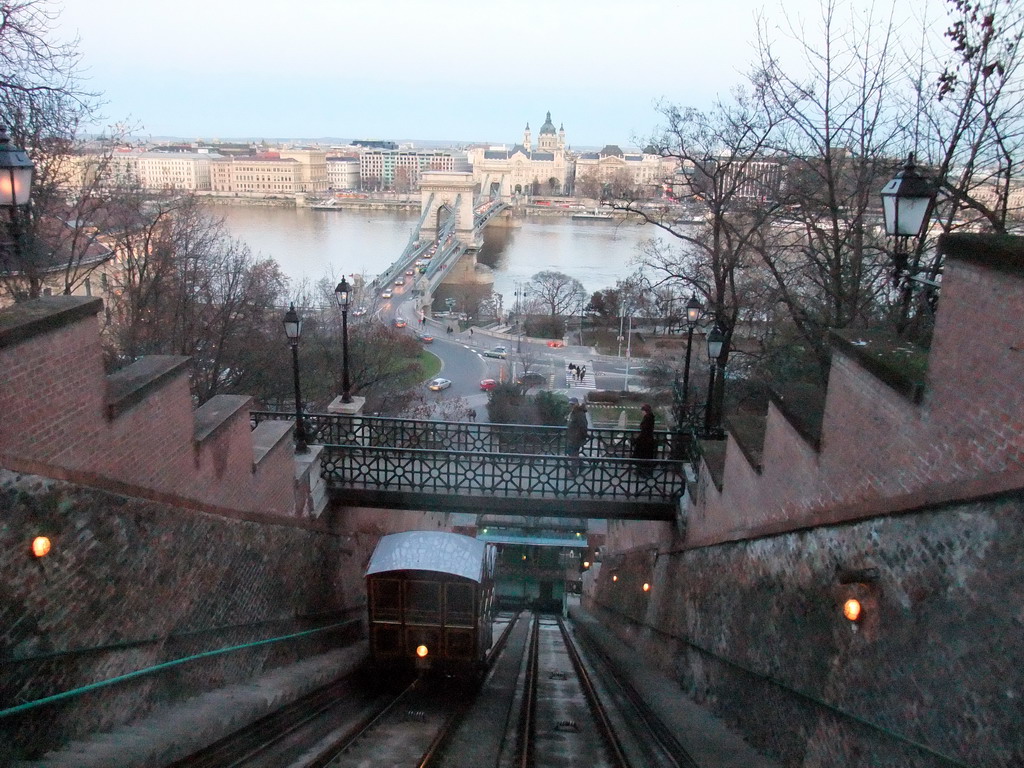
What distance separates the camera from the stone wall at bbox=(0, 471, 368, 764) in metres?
4.30

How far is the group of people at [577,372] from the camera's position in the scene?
120 feet

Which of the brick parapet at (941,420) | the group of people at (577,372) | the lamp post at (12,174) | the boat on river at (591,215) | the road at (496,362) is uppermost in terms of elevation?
the lamp post at (12,174)

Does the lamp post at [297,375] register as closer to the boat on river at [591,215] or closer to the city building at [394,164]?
the boat on river at [591,215]

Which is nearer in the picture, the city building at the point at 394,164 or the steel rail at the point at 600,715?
the steel rail at the point at 600,715

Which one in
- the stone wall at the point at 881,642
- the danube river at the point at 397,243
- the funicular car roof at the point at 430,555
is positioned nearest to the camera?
the stone wall at the point at 881,642

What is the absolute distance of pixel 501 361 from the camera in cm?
4241

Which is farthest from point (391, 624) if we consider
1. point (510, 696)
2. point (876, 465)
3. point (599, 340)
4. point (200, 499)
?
point (599, 340)

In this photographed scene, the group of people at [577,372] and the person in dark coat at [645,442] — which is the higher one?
the person in dark coat at [645,442]

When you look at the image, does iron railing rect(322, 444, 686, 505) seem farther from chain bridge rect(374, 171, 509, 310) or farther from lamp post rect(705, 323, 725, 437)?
chain bridge rect(374, 171, 509, 310)

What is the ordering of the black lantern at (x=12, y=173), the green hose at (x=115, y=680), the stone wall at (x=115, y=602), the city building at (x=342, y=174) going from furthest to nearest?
1. the city building at (x=342, y=174)
2. the black lantern at (x=12, y=173)
3. the stone wall at (x=115, y=602)
4. the green hose at (x=115, y=680)

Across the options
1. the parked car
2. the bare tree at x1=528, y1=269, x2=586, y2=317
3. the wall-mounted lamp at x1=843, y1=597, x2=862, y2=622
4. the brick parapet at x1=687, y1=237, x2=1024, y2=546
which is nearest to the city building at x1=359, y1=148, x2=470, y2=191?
the bare tree at x1=528, y1=269, x2=586, y2=317

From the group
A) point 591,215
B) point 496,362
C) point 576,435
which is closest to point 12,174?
point 576,435

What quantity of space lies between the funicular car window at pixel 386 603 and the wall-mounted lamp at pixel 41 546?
493 cm

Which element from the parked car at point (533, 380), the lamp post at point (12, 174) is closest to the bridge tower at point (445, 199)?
the parked car at point (533, 380)
